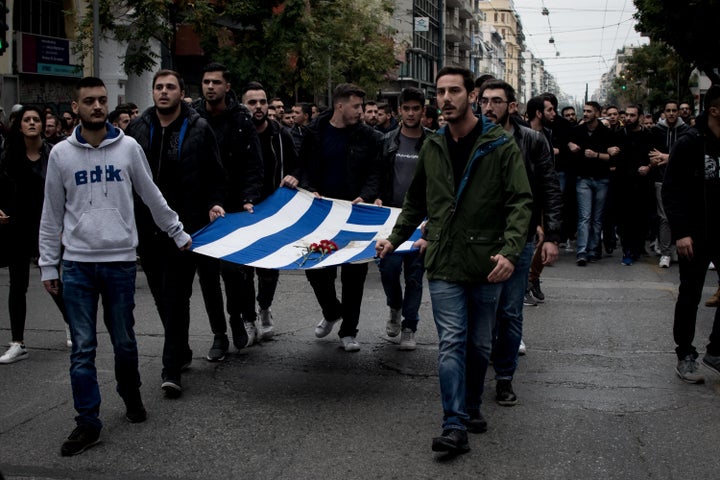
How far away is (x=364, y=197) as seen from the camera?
780 cm

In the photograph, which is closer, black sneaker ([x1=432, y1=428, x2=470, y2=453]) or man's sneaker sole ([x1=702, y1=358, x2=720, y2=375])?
black sneaker ([x1=432, y1=428, x2=470, y2=453])

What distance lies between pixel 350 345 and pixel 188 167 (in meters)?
2.13

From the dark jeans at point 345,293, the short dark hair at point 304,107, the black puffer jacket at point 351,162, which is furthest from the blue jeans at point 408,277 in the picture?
the short dark hair at point 304,107

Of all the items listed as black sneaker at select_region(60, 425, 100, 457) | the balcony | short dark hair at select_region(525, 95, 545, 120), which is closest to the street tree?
short dark hair at select_region(525, 95, 545, 120)

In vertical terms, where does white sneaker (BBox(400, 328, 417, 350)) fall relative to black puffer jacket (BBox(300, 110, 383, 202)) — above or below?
below

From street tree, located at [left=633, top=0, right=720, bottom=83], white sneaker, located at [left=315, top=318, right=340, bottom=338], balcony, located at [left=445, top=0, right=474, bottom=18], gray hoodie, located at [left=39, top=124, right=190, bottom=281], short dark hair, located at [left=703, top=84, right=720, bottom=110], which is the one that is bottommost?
white sneaker, located at [left=315, top=318, right=340, bottom=338]

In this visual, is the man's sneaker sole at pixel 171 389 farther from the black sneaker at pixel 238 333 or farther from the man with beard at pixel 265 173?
the man with beard at pixel 265 173

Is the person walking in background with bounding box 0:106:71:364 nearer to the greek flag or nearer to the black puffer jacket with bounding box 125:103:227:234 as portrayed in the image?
the black puffer jacket with bounding box 125:103:227:234

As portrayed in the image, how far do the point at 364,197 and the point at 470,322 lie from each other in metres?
2.64

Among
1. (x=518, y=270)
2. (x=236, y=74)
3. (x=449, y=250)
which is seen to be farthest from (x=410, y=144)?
(x=236, y=74)

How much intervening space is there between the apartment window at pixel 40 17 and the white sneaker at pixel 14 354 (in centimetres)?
2123

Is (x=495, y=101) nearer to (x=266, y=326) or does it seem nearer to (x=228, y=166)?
(x=228, y=166)

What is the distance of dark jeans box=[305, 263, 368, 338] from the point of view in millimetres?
7609

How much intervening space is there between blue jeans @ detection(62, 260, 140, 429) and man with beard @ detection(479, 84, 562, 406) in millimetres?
2331
